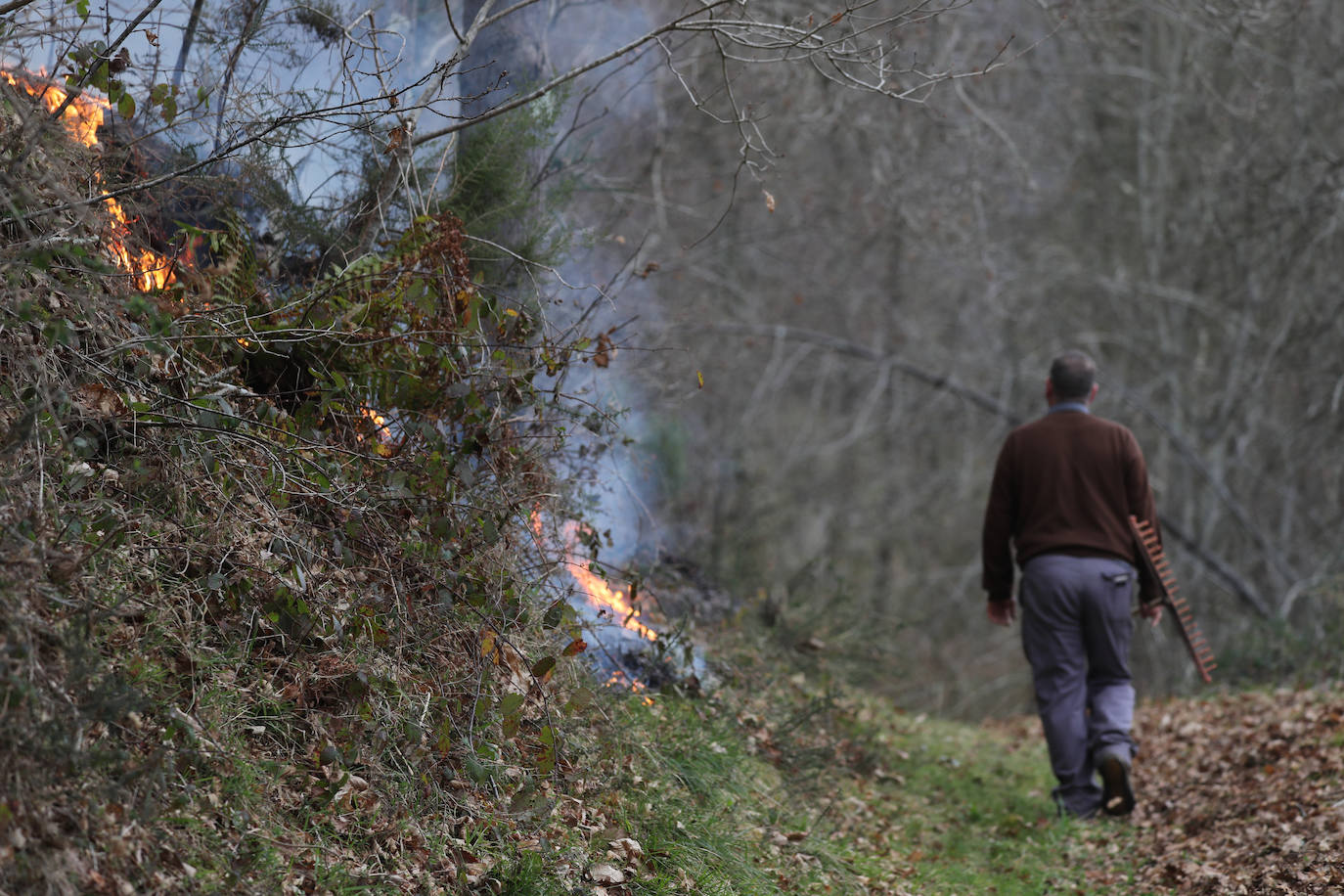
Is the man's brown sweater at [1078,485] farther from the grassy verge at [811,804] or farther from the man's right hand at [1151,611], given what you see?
the grassy verge at [811,804]

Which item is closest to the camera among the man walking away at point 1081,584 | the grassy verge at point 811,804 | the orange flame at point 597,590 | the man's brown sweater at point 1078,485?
the grassy verge at point 811,804

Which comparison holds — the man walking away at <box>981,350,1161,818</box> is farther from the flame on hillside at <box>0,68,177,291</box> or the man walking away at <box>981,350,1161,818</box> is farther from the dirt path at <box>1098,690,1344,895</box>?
the flame on hillside at <box>0,68,177,291</box>

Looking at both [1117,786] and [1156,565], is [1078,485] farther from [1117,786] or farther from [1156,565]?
[1117,786]

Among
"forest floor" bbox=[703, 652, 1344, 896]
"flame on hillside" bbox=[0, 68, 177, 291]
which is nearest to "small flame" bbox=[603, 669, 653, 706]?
"forest floor" bbox=[703, 652, 1344, 896]

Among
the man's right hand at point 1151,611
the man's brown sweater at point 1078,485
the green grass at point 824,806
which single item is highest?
the man's brown sweater at point 1078,485

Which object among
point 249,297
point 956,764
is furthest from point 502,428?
point 956,764

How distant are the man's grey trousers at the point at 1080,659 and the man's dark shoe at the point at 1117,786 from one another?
0.10m

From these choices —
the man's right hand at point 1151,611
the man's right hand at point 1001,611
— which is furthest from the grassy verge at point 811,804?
the man's right hand at point 1151,611

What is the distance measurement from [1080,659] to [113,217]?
17.3 ft

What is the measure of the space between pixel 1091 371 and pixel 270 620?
15.9 ft

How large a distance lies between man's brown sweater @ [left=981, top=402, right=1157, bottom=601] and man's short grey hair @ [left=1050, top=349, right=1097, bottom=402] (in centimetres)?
7

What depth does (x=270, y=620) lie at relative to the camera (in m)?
3.93

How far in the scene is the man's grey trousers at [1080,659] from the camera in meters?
6.30

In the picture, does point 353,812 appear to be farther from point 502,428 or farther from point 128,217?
point 128,217
